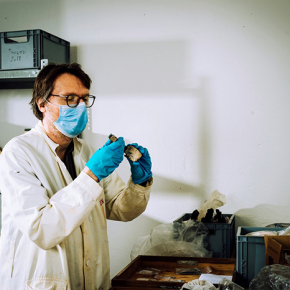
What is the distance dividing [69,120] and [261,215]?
1616mm

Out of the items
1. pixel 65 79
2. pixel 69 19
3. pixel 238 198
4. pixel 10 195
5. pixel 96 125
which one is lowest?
pixel 238 198

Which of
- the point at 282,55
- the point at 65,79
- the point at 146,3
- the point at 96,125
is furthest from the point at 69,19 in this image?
the point at 282,55

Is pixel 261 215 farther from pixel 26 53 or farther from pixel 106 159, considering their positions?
pixel 26 53

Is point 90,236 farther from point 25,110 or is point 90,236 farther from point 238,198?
point 25,110

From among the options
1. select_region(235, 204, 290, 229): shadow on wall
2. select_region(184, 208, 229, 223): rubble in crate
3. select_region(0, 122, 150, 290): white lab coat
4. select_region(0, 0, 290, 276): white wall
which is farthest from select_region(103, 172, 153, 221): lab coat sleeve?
select_region(235, 204, 290, 229): shadow on wall

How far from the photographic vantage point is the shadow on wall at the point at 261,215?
8.65 ft

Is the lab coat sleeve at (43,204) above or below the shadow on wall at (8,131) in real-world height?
below

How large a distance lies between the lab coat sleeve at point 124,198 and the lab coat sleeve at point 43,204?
0.38 metres

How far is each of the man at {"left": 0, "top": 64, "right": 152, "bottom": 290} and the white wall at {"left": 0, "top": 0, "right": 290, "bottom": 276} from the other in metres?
0.95

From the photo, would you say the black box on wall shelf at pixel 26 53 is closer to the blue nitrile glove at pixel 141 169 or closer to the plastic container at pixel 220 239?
the blue nitrile glove at pixel 141 169

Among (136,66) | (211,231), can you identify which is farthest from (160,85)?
(211,231)

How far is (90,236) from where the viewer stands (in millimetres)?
1679

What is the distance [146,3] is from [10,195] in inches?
75.2

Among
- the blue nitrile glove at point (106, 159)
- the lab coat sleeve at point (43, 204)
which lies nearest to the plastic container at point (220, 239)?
the blue nitrile glove at point (106, 159)
